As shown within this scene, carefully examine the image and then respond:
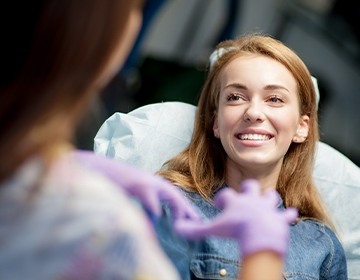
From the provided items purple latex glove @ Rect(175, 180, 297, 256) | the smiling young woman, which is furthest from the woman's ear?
purple latex glove @ Rect(175, 180, 297, 256)

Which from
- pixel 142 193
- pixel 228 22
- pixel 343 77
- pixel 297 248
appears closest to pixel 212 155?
pixel 297 248

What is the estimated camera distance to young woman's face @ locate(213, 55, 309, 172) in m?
1.32

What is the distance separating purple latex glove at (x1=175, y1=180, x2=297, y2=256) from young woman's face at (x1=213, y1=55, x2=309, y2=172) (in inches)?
18.2

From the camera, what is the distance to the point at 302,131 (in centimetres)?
144

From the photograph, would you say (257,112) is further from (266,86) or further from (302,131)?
(302,131)

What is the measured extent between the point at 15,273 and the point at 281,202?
0.83 meters

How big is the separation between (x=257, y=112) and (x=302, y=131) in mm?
167

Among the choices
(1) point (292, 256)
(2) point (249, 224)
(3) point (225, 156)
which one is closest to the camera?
(2) point (249, 224)

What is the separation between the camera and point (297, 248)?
51.6 inches

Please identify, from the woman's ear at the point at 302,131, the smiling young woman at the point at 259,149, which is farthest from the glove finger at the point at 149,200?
the woman's ear at the point at 302,131

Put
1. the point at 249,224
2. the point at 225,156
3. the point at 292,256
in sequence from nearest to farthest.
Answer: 1. the point at 249,224
2. the point at 292,256
3. the point at 225,156

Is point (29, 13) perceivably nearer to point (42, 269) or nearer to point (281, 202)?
point (42, 269)

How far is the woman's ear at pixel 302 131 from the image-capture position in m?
1.43

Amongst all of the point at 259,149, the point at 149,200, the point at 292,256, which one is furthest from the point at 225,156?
the point at 149,200
